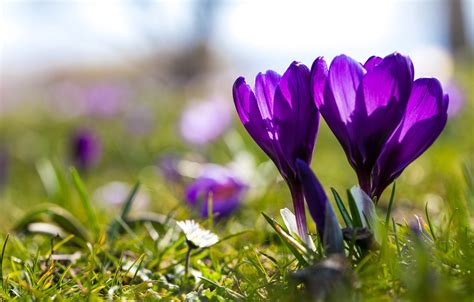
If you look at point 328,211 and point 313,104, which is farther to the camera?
point 313,104

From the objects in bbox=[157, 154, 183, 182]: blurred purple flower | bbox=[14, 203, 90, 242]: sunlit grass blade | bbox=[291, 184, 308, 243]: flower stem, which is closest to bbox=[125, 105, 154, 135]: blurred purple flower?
bbox=[157, 154, 183, 182]: blurred purple flower

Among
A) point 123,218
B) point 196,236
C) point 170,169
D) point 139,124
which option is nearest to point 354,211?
point 196,236

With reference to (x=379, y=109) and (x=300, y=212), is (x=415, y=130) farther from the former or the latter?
(x=300, y=212)

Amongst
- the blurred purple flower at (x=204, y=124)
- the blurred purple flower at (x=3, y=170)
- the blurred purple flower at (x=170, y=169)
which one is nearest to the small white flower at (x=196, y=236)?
the blurred purple flower at (x=170, y=169)

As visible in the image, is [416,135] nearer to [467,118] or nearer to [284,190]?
[284,190]

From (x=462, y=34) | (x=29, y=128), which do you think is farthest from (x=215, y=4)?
(x=29, y=128)

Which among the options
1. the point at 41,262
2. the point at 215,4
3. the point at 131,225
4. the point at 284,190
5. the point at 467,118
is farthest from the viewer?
the point at 215,4

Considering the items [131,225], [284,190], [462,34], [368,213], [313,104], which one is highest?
[313,104]

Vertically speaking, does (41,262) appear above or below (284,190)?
above
